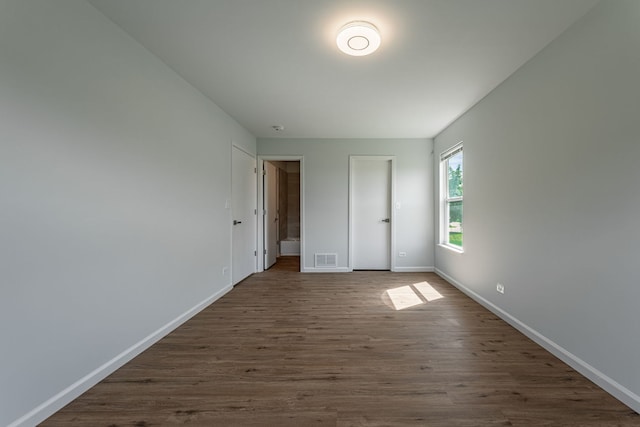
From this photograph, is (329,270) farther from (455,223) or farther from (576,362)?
(576,362)

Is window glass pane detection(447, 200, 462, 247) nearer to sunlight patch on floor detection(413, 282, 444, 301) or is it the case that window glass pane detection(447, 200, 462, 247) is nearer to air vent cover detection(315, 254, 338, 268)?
sunlight patch on floor detection(413, 282, 444, 301)

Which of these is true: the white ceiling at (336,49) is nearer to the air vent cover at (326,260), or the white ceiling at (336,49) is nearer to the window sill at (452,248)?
the window sill at (452,248)

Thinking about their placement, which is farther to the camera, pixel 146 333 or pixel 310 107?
pixel 310 107

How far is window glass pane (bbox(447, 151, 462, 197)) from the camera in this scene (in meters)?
3.71

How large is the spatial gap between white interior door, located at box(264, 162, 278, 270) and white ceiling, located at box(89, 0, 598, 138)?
1.80 metres

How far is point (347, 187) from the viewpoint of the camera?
462 centimetres

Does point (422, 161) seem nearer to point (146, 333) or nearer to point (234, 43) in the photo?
point (234, 43)

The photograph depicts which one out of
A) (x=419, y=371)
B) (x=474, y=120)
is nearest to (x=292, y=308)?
(x=419, y=371)

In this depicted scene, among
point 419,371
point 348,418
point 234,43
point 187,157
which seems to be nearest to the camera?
point 348,418

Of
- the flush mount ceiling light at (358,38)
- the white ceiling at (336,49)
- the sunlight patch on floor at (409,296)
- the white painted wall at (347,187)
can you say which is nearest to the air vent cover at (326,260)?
the white painted wall at (347,187)

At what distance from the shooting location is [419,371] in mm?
1797

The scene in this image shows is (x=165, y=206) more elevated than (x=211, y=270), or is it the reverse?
(x=165, y=206)

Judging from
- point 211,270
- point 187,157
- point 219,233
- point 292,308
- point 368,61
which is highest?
point 368,61

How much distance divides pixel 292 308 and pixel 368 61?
2664mm
